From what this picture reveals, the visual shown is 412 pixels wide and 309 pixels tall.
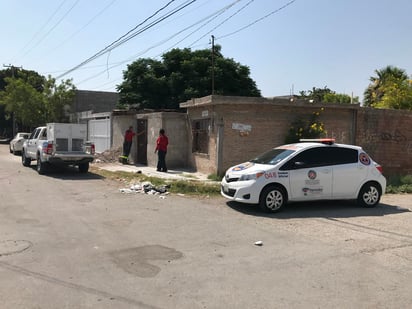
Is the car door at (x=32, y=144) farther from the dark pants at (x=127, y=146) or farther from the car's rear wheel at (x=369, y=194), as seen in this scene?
the car's rear wheel at (x=369, y=194)

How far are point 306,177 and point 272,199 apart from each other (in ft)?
3.40

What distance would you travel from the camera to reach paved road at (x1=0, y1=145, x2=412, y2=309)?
194 inches

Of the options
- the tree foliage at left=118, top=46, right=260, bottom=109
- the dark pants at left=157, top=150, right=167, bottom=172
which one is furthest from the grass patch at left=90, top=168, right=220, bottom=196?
the tree foliage at left=118, top=46, right=260, bottom=109

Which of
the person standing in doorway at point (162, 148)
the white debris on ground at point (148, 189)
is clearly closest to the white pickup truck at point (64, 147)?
the person standing in doorway at point (162, 148)

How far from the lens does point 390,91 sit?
2325 centimetres

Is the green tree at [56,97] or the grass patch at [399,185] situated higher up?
the green tree at [56,97]

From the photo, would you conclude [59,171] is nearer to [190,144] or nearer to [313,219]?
[190,144]

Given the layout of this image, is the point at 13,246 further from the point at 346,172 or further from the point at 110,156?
the point at 110,156

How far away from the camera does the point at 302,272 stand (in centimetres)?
591

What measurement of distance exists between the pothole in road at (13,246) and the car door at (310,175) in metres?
5.83

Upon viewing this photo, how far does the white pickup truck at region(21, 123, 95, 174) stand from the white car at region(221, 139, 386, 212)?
8436mm

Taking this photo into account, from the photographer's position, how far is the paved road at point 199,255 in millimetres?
4938

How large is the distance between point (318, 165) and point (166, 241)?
15.9ft

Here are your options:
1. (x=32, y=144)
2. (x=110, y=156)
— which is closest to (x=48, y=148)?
(x=32, y=144)
